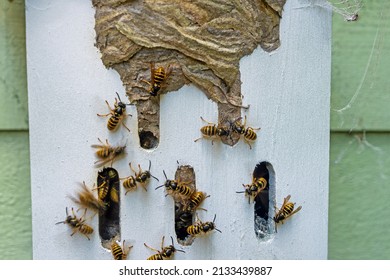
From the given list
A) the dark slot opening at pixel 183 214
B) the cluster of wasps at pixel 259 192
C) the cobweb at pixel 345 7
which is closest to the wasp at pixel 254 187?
the cluster of wasps at pixel 259 192

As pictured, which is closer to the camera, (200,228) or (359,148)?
(200,228)

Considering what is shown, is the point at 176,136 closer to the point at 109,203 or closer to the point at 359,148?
the point at 109,203

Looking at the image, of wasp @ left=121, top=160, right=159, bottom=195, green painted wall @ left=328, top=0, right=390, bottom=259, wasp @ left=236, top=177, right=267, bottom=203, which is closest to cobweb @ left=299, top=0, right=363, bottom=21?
green painted wall @ left=328, top=0, right=390, bottom=259

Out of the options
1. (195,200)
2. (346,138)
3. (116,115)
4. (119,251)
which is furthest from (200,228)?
(346,138)

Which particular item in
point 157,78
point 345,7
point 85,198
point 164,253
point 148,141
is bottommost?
point 164,253

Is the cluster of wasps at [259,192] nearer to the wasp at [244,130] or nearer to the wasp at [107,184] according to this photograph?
the wasp at [244,130]

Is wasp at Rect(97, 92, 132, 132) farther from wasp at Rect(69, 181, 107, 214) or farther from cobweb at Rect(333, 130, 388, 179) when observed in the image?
cobweb at Rect(333, 130, 388, 179)
